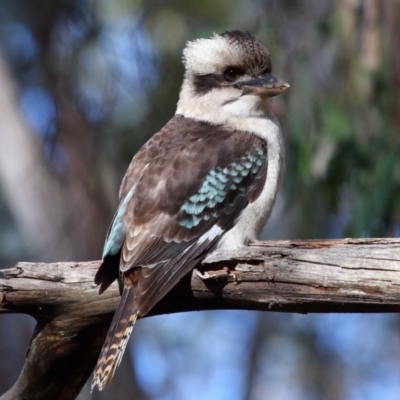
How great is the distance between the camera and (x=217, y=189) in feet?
10.4

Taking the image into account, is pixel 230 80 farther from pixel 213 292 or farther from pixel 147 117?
pixel 147 117

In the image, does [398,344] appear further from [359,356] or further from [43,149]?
[43,149]

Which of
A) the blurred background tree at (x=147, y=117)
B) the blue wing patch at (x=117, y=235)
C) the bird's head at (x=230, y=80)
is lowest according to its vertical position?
the blurred background tree at (x=147, y=117)

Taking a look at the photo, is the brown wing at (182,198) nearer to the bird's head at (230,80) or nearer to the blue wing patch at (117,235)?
the blue wing patch at (117,235)

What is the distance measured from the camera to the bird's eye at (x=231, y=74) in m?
3.59

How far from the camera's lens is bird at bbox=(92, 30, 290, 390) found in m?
2.89

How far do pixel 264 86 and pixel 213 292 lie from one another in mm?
1001

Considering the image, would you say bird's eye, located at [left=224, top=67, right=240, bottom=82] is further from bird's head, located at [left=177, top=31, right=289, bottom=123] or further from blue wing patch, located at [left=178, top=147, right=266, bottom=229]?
blue wing patch, located at [left=178, top=147, right=266, bottom=229]

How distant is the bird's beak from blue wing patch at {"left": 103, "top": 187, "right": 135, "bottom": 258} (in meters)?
0.71

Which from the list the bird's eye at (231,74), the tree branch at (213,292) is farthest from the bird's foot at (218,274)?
the bird's eye at (231,74)

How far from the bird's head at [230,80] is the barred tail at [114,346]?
42.2 inches

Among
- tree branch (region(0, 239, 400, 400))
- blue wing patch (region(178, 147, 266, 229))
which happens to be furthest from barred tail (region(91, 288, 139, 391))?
blue wing patch (region(178, 147, 266, 229))

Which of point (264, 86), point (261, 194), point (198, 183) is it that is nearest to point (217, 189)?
point (198, 183)

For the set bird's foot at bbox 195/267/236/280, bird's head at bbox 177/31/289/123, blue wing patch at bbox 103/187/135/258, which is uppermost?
bird's head at bbox 177/31/289/123
